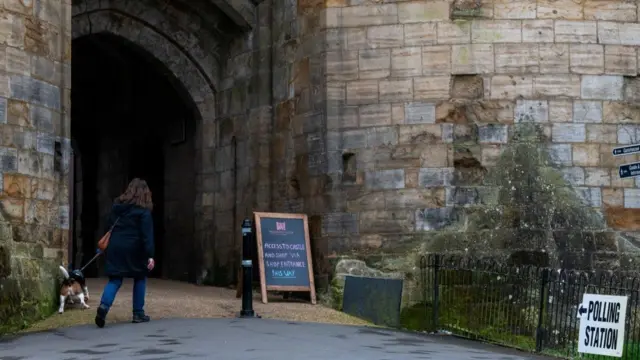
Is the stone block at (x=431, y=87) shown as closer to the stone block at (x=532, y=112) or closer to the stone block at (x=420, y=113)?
the stone block at (x=420, y=113)

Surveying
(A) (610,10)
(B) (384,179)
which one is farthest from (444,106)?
(A) (610,10)

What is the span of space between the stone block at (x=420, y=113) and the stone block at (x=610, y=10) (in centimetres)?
237

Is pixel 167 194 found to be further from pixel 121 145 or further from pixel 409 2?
Answer: pixel 409 2

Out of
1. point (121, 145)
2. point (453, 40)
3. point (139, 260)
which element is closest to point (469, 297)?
point (453, 40)

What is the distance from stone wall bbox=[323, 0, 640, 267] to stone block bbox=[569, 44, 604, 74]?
0.5 inches

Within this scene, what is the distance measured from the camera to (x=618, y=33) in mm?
15336

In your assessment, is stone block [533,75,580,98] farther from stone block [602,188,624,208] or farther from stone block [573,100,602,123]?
stone block [602,188,624,208]

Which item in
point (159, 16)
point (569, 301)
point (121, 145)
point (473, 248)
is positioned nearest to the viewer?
point (569, 301)

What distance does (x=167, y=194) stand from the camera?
66.2 feet

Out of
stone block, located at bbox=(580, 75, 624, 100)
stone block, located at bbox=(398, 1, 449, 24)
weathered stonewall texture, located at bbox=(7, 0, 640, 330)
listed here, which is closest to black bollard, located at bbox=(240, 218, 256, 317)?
weathered stonewall texture, located at bbox=(7, 0, 640, 330)

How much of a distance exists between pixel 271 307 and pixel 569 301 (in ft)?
11.8

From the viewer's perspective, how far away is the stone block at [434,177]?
15.1 m

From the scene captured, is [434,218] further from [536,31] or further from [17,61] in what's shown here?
[17,61]

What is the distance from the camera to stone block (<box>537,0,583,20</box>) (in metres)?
15.2
